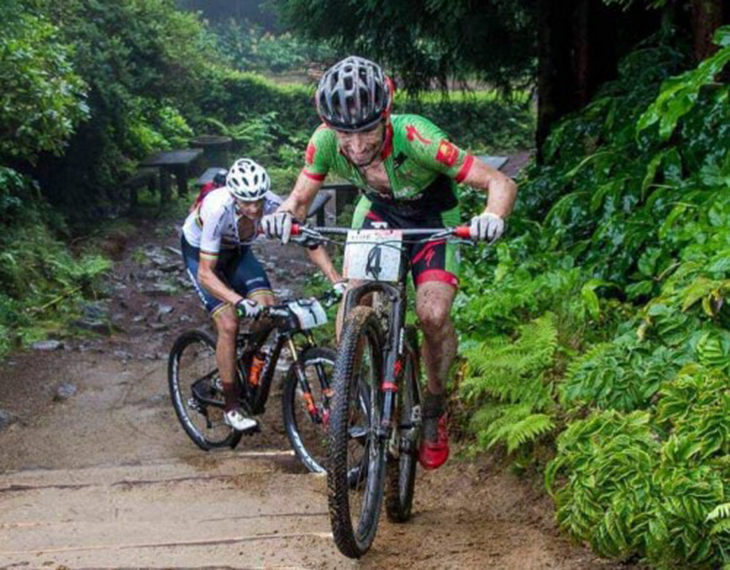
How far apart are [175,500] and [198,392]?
2.16 meters

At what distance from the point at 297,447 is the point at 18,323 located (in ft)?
19.7

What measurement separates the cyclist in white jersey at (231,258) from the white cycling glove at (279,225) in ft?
5.34

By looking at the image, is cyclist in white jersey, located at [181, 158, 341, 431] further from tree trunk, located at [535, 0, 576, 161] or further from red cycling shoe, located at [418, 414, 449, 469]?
tree trunk, located at [535, 0, 576, 161]

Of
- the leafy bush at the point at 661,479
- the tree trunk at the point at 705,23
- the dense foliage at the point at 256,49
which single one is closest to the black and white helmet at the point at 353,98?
the leafy bush at the point at 661,479

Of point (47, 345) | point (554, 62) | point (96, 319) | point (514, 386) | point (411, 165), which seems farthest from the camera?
point (96, 319)

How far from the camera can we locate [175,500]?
6.11 m

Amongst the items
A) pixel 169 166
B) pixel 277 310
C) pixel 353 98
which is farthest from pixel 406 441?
pixel 169 166

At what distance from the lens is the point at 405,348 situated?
5422 mm

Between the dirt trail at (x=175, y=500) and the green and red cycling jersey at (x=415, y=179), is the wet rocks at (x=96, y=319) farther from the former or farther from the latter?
the green and red cycling jersey at (x=415, y=179)

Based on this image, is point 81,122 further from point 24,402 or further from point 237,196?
point 237,196

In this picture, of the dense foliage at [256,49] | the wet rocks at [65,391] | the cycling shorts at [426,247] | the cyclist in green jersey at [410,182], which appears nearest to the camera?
the cyclist in green jersey at [410,182]

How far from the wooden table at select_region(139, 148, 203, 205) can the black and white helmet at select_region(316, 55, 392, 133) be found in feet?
48.4

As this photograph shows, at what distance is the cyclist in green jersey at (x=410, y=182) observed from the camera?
504 cm

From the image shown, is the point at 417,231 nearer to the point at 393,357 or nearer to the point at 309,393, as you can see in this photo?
the point at 393,357
